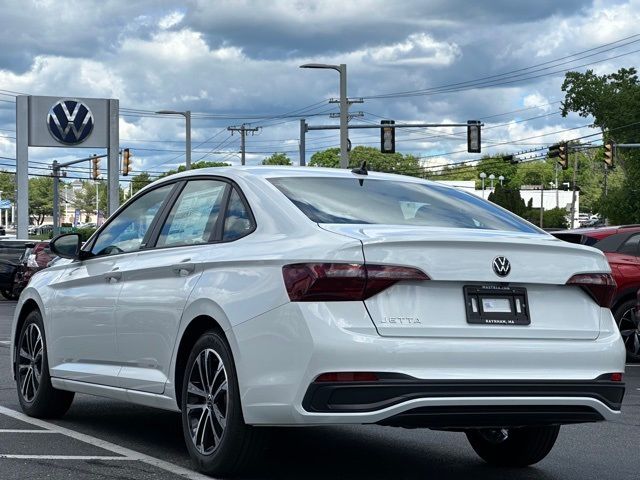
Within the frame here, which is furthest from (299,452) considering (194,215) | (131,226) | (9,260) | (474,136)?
(474,136)

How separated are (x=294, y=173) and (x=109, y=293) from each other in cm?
147

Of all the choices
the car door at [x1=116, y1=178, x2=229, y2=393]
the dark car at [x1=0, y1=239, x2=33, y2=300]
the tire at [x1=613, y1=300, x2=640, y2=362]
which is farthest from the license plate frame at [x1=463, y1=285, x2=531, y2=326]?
the dark car at [x1=0, y1=239, x2=33, y2=300]

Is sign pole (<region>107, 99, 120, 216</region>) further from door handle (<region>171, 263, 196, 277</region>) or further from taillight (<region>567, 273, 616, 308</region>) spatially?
taillight (<region>567, 273, 616, 308</region>)

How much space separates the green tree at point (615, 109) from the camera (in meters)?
74.1

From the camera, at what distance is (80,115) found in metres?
49.9

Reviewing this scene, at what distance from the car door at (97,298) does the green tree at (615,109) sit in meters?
68.3

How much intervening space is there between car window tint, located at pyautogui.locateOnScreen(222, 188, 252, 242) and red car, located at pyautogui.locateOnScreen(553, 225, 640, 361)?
27.7ft

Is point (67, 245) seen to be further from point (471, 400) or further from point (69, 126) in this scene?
point (69, 126)

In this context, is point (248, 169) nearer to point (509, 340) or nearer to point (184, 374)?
point (184, 374)

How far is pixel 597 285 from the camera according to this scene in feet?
20.2

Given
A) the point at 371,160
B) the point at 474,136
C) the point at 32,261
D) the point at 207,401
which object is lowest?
the point at 207,401

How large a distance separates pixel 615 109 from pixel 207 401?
233 feet

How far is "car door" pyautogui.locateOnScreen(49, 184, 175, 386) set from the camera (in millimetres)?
7562

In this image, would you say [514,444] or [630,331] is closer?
[514,444]
